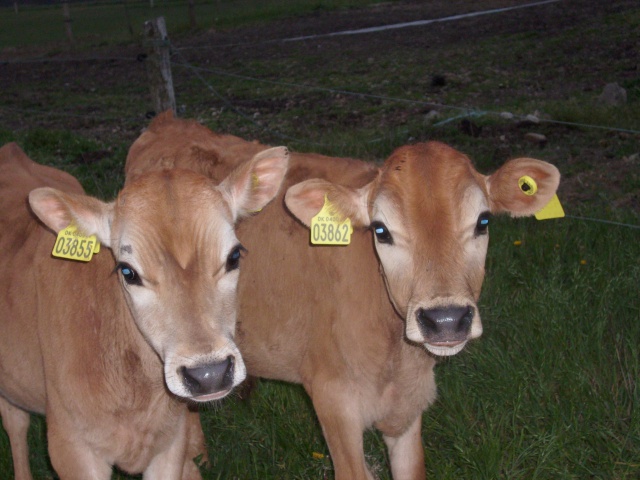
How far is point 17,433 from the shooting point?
442 cm

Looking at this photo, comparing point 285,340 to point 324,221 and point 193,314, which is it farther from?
point 193,314

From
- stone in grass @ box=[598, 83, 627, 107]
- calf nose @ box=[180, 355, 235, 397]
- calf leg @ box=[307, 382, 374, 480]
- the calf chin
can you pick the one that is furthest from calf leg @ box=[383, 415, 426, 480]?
stone in grass @ box=[598, 83, 627, 107]

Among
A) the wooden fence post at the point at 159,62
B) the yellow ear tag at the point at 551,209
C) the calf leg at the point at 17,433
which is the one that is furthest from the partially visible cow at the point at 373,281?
the wooden fence post at the point at 159,62

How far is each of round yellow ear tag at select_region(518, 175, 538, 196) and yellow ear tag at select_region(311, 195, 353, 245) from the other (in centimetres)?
80

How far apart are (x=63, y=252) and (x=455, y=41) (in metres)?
12.6

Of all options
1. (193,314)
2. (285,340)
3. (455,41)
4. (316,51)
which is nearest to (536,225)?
(285,340)

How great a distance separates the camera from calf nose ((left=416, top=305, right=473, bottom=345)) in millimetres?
3100

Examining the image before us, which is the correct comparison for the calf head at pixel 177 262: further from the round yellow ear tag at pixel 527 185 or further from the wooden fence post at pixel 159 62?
the wooden fence post at pixel 159 62

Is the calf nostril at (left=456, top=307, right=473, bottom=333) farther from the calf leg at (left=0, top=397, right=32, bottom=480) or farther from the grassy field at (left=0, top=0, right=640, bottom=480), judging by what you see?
the calf leg at (left=0, top=397, right=32, bottom=480)

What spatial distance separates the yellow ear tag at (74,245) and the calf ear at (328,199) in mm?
893

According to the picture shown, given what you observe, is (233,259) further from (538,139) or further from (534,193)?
(538,139)

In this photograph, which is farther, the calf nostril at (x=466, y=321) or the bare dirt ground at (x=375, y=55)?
the bare dirt ground at (x=375, y=55)

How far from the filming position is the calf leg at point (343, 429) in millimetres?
3699

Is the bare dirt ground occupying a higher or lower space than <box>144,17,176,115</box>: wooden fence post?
lower
